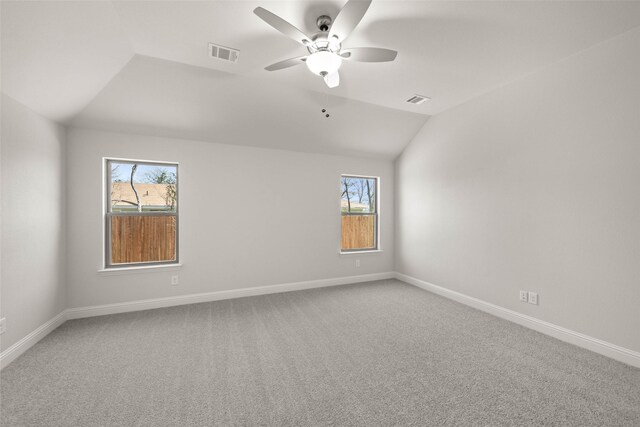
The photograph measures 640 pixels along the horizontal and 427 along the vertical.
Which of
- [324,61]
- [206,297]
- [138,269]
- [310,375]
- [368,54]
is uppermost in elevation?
[368,54]

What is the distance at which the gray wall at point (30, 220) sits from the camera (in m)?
2.36

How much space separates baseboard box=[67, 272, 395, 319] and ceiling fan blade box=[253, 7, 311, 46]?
3435 mm

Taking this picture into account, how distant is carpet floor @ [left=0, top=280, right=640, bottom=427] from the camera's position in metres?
1.77

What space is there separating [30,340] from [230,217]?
7.74ft

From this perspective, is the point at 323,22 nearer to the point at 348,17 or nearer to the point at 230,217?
the point at 348,17

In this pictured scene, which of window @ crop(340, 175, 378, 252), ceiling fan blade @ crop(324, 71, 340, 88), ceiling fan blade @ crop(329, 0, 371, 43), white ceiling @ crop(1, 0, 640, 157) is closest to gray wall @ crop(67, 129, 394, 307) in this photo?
window @ crop(340, 175, 378, 252)

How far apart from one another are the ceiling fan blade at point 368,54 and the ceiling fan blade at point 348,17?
14 centimetres

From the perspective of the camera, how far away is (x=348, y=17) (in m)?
1.76

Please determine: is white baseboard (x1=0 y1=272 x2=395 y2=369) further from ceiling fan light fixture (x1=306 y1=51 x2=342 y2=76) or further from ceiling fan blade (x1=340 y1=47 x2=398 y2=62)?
ceiling fan blade (x1=340 y1=47 x2=398 y2=62)

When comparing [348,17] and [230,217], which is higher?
[348,17]

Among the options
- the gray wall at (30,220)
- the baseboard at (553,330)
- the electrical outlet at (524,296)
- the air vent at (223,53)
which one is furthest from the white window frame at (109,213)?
the electrical outlet at (524,296)

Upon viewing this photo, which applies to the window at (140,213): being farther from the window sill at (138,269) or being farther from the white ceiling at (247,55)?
the white ceiling at (247,55)

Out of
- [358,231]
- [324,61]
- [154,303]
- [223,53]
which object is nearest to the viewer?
[324,61]

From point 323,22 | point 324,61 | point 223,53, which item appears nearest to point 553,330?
point 324,61
